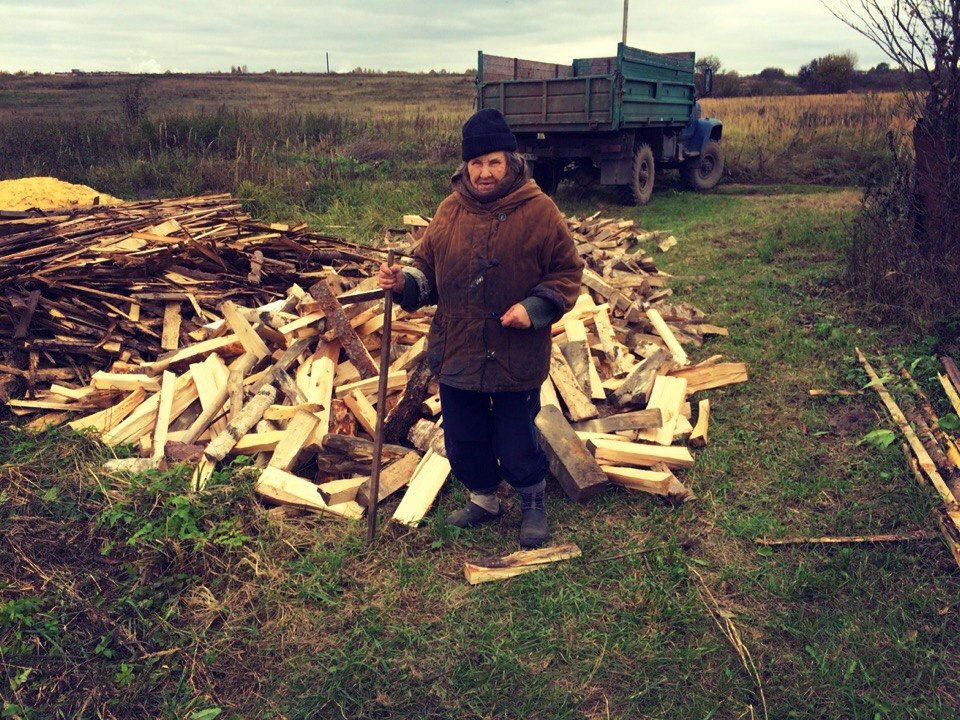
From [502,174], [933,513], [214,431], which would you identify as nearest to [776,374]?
[933,513]

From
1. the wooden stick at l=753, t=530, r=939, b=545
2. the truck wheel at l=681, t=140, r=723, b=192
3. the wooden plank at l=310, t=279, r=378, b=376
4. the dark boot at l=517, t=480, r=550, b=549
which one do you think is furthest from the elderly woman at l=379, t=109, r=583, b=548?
the truck wheel at l=681, t=140, r=723, b=192

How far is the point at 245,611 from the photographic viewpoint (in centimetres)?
307

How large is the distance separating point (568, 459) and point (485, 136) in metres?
1.90

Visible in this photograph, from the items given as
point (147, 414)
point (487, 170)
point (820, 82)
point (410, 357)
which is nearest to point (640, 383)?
point (410, 357)

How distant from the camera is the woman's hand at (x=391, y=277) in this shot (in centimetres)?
317

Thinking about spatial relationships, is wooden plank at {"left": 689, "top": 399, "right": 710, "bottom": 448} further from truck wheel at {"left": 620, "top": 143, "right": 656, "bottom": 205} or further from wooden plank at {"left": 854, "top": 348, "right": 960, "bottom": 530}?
truck wheel at {"left": 620, "top": 143, "right": 656, "bottom": 205}

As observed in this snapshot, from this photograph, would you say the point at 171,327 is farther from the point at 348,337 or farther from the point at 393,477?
the point at 393,477

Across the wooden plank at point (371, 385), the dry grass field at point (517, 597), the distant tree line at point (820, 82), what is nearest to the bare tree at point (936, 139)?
the dry grass field at point (517, 597)

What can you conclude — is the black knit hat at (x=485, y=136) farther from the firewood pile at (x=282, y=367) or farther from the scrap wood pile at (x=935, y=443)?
the scrap wood pile at (x=935, y=443)

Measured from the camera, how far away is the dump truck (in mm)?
11289

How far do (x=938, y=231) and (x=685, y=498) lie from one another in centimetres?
394

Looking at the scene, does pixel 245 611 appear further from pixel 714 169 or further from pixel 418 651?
pixel 714 169

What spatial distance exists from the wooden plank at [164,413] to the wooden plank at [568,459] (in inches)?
89.1

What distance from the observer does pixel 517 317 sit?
2949mm
